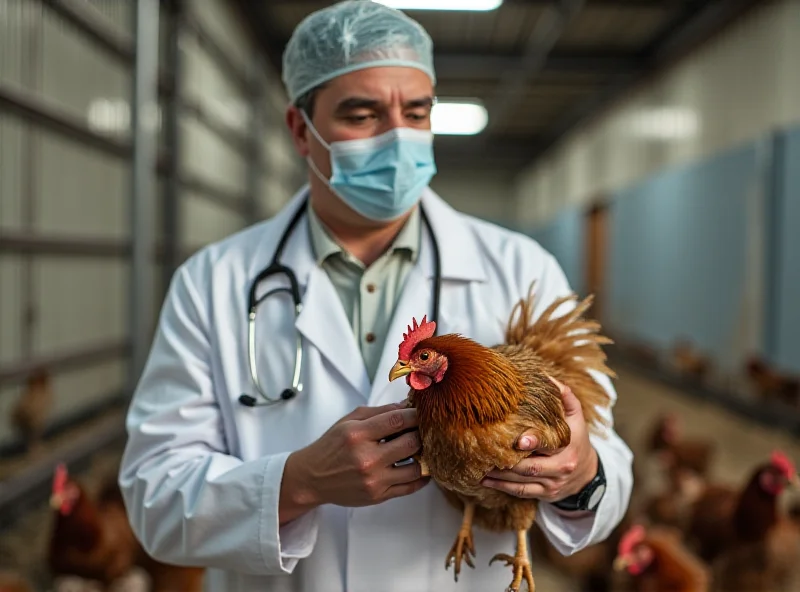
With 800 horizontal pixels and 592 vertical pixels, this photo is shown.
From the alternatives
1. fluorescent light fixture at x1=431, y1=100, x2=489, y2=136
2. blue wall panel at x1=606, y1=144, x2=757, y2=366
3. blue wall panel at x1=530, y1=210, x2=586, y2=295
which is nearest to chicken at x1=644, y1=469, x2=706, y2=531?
blue wall panel at x1=606, y1=144, x2=757, y2=366

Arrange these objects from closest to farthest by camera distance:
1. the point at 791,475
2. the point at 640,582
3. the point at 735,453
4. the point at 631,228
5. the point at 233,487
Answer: the point at 233,487 → the point at 640,582 → the point at 791,475 → the point at 735,453 → the point at 631,228

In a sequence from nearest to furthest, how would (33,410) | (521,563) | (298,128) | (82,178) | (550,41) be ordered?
(521,563)
(298,128)
(33,410)
(82,178)
(550,41)

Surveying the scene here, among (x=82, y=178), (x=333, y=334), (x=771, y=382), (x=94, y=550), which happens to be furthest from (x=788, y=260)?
(x=333, y=334)

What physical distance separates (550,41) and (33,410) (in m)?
7.34

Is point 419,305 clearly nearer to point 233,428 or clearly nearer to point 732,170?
point 233,428

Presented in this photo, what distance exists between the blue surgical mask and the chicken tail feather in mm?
367

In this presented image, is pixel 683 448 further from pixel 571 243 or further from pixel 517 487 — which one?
pixel 571 243

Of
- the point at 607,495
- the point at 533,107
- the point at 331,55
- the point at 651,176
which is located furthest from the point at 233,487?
the point at 533,107

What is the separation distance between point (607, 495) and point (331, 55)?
3.32 feet

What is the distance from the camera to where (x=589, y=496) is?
1.31 meters

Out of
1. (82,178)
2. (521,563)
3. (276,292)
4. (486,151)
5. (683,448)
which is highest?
(486,151)

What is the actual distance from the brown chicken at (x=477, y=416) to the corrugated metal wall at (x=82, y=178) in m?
3.23

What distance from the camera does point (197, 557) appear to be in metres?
1.34

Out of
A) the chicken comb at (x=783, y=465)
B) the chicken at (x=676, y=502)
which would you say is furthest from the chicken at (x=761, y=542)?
the chicken at (x=676, y=502)
